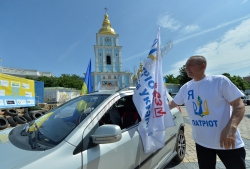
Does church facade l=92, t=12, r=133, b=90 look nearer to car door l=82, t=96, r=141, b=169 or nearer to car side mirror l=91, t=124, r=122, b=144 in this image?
car door l=82, t=96, r=141, b=169

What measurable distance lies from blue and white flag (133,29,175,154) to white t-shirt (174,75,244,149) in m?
0.38

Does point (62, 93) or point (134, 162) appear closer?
point (134, 162)

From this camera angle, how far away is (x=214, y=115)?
1627 mm

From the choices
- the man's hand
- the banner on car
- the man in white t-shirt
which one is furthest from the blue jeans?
the banner on car

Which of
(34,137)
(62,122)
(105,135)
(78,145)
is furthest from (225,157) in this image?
(34,137)

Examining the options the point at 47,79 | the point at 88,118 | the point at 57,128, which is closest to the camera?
the point at 88,118

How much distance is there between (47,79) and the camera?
1731 inches

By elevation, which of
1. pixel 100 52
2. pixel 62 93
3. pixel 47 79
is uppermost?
pixel 100 52

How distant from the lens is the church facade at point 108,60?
46.6m

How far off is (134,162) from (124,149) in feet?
0.87

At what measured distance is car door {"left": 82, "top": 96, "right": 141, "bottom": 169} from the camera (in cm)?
135

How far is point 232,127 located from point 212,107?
0.26m

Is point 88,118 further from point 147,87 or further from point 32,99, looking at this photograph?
point 32,99

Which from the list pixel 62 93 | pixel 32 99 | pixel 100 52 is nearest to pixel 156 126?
pixel 32 99
